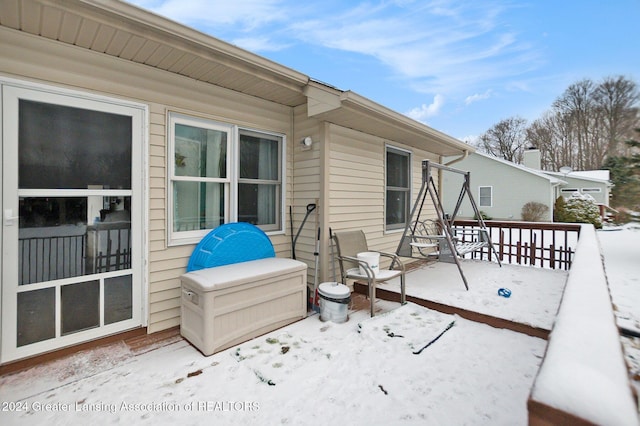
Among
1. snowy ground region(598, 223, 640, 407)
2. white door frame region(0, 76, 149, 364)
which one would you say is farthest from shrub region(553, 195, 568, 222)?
white door frame region(0, 76, 149, 364)

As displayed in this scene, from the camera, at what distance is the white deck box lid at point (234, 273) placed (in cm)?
267

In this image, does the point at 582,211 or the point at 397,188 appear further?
the point at 582,211

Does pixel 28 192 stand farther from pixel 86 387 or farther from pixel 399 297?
pixel 399 297

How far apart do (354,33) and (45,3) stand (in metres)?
7.37

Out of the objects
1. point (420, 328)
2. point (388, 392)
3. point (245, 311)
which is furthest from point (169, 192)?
point (420, 328)

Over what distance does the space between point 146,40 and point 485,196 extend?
16.2 metres

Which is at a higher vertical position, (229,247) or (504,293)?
(229,247)

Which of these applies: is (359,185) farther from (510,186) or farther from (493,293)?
(510,186)

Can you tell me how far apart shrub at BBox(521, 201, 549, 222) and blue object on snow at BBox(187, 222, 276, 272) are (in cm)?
1426

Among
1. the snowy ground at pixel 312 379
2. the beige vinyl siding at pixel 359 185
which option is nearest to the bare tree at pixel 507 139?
the beige vinyl siding at pixel 359 185

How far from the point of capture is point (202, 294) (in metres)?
2.62

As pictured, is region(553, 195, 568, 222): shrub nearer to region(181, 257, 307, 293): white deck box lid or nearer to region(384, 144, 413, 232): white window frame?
region(384, 144, 413, 232): white window frame

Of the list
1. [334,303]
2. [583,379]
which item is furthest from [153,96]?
[583,379]

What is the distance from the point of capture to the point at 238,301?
2.84 meters
